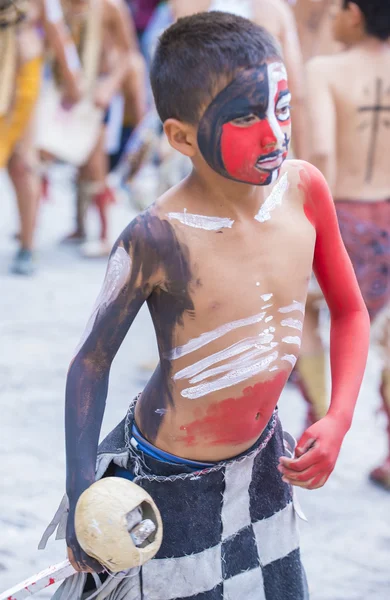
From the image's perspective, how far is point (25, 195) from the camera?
6066 millimetres

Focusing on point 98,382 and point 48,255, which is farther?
point 48,255

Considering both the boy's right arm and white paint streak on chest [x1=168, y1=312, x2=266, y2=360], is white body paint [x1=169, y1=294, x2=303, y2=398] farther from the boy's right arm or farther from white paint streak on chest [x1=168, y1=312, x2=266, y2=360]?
the boy's right arm

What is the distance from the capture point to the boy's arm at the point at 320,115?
320 cm

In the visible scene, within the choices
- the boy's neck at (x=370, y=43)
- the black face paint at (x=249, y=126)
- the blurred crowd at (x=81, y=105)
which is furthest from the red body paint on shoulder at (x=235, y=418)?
the blurred crowd at (x=81, y=105)

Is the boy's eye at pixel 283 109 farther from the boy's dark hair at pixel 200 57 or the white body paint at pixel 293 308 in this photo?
the white body paint at pixel 293 308

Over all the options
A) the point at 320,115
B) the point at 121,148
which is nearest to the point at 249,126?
the point at 320,115

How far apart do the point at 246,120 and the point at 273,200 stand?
191mm

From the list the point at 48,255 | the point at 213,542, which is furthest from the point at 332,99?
the point at 48,255

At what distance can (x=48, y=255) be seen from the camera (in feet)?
22.3

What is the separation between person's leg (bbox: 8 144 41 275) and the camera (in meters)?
5.95

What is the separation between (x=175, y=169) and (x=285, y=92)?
3.15 metres

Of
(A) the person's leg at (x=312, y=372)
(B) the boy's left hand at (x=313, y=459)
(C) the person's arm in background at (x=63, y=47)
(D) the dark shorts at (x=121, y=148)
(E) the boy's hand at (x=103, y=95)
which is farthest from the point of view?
(D) the dark shorts at (x=121, y=148)

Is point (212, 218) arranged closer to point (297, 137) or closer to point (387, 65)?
point (387, 65)

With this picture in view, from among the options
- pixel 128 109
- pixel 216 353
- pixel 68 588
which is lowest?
pixel 128 109
